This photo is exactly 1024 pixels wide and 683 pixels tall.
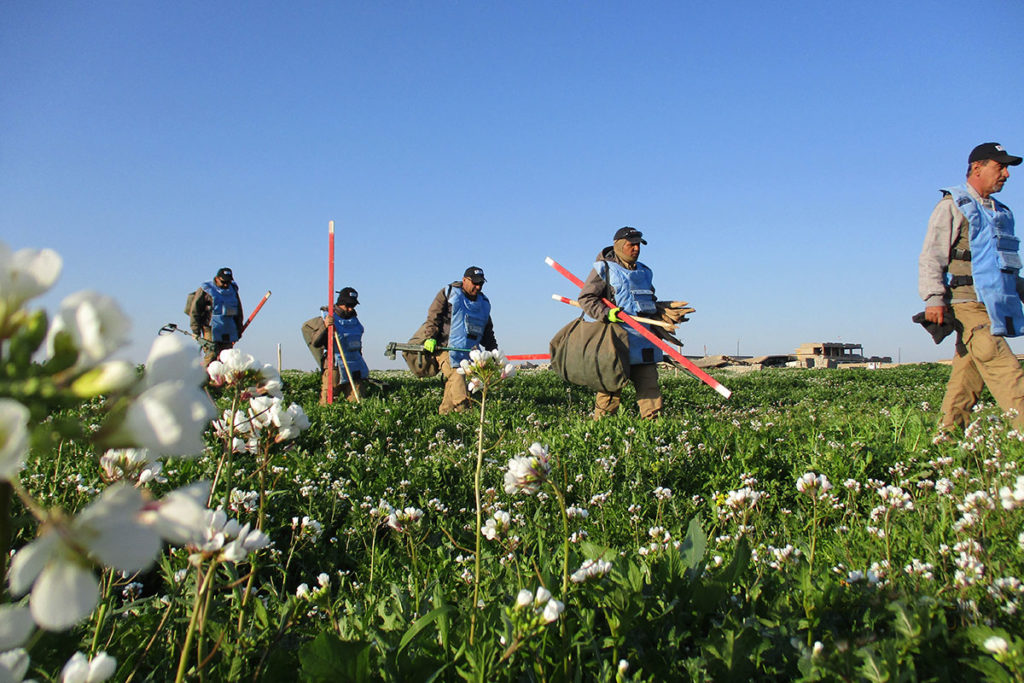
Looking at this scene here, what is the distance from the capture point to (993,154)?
6.20 meters

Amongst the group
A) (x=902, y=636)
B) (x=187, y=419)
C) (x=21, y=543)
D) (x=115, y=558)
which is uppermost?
(x=187, y=419)

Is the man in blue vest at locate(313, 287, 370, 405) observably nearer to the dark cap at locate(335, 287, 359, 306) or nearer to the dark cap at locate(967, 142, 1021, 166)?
the dark cap at locate(335, 287, 359, 306)

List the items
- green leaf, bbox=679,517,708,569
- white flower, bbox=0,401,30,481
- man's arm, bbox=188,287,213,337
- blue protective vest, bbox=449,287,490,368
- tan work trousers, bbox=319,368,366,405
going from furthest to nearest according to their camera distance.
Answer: man's arm, bbox=188,287,213,337 → tan work trousers, bbox=319,368,366,405 → blue protective vest, bbox=449,287,490,368 → green leaf, bbox=679,517,708,569 → white flower, bbox=0,401,30,481

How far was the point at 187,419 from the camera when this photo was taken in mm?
634

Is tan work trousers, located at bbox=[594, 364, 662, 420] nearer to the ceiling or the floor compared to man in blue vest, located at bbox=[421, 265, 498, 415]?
nearer to the floor

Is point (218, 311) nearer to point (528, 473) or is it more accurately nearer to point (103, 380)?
point (528, 473)

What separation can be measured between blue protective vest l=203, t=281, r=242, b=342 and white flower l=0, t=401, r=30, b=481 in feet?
45.9

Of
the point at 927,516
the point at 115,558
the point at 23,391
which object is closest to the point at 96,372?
the point at 23,391

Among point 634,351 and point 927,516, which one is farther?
point 634,351

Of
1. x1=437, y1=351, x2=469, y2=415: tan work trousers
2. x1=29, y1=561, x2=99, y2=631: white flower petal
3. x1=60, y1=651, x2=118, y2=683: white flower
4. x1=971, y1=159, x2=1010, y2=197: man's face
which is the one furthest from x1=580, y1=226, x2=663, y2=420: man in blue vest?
x1=29, y1=561, x2=99, y2=631: white flower petal

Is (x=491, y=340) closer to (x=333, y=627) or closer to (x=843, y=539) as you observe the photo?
(x=843, y=539)

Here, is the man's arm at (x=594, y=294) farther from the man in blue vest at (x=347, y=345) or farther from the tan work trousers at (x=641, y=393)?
the man in blue vest at (x=347, y=345)

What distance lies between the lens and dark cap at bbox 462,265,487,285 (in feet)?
36.5

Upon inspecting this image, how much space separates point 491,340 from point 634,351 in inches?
148
